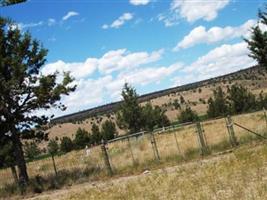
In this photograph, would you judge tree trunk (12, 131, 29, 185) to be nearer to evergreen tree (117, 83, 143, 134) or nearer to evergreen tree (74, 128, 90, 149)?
evergreen tree (117, 83, 143, 134)

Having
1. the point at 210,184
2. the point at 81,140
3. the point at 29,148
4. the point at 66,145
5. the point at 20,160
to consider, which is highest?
the point at 29,148

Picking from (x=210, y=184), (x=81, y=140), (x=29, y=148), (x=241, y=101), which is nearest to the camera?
(x=210, y=184)

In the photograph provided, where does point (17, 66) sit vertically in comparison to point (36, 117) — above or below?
above

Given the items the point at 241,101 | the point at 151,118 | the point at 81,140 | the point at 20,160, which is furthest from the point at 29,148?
the point at 241,101

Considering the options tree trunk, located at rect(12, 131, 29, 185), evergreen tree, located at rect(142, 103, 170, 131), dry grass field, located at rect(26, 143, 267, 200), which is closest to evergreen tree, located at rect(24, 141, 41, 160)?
tree trunk, located at rect(12, 131, 29, 185)

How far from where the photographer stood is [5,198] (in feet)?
84.3

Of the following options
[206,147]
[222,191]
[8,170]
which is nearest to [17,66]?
[206,147]

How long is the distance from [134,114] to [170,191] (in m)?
46.7

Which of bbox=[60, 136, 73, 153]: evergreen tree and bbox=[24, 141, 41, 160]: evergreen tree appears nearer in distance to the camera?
bbox=[24, 141, 41, 160]: evergreen tree

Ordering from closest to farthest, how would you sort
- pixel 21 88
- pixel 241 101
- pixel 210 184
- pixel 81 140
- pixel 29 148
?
pixel 210 184
pixel 21 88
pixel 29 148
pixel 241 101
pixel 81 140

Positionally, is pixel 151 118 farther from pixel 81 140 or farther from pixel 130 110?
pixel 81 140

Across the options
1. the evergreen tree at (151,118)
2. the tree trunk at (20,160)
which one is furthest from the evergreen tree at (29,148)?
the evergreen tree at (151,118)

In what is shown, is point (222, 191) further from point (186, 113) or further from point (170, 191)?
point (186, 113)

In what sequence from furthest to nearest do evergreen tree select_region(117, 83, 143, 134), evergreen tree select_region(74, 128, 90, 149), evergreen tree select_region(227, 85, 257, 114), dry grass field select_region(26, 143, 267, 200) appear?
evergreen tree select_region(74, 128, 90, 149)
evergreen tree select_region(227, 85, 257, 114)
evergreen tree select_region(117, 83, 143, 134)
dry grass field select_region(26, 143, 267, 200)
